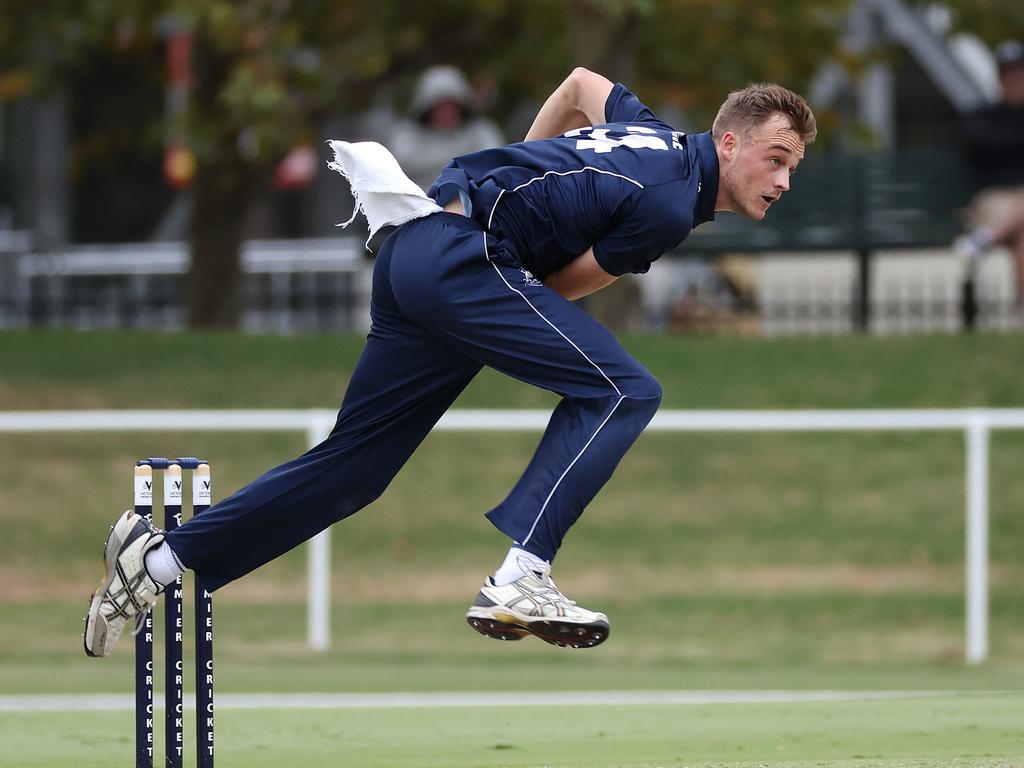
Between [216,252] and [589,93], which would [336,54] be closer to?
[216,252]

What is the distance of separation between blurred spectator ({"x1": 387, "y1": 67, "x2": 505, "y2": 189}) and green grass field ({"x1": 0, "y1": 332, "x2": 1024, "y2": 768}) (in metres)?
1.83

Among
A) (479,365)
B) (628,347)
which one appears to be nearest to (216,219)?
(628,347)

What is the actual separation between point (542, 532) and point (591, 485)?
0.66 feet

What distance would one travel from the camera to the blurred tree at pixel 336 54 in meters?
15.9

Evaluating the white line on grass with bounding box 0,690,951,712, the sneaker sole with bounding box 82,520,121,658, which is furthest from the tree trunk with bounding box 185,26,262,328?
the sneaker sole with bounding box 82,520,121,658

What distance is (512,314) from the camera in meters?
5.82

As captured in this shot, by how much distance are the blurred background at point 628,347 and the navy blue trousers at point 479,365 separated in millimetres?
3219

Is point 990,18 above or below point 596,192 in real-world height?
above

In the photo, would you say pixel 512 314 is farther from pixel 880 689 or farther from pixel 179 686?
pixel 880 689

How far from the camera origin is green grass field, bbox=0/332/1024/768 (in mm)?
7457

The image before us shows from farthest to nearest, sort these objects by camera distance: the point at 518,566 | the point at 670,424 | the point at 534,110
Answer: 1. the point at 534,110
2. the point at 670,424
3. the point at 518,566

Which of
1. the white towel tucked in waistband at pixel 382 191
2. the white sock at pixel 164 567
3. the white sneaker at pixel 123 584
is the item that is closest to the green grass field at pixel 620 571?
the white sneaker at pixel 123 584

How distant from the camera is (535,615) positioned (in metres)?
5.68

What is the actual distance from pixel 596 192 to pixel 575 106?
824 millimetres
